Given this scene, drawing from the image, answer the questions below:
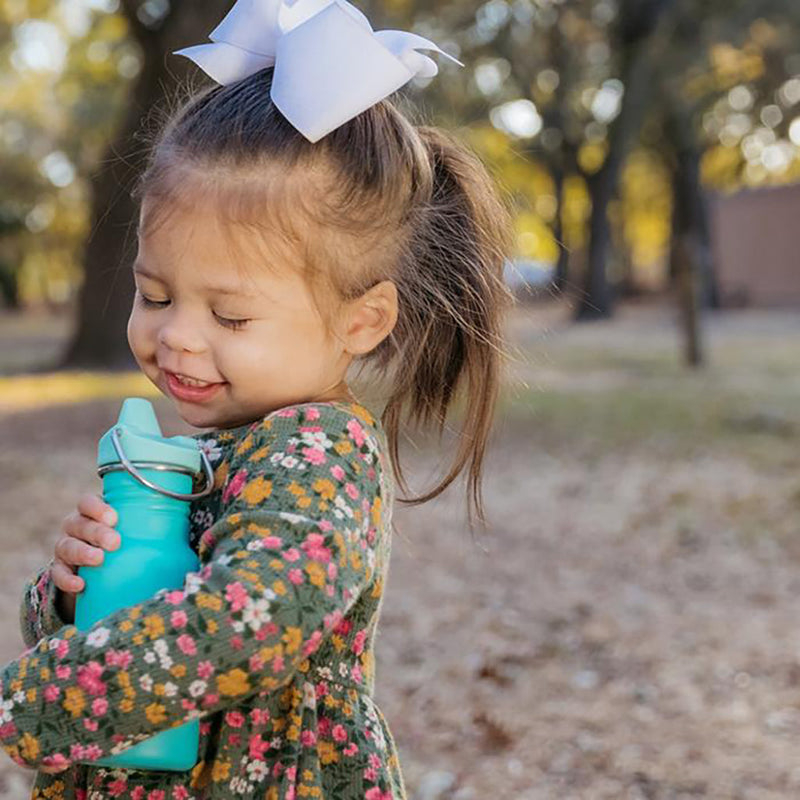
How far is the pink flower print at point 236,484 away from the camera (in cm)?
130

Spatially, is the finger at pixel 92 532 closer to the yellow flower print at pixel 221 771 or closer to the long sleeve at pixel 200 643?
the long sleeve at pixel 200 643

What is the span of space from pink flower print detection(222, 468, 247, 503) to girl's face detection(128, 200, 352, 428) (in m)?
0.13

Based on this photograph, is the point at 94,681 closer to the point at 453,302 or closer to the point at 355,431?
the point at 355,431

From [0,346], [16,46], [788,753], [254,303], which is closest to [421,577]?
[788,753]

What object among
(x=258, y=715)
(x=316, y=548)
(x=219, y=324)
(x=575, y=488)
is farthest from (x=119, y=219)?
(x=316, y=548)

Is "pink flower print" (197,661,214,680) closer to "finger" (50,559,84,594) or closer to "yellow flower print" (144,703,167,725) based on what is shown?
"yellow flower print" (144,703,167,725)

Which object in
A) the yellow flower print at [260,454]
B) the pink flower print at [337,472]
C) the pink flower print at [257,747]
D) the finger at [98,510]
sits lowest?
the pink flower print at [257,747]

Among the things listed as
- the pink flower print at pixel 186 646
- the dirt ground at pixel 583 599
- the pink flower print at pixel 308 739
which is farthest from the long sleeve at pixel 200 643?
the dirt ground at pixel 583 599

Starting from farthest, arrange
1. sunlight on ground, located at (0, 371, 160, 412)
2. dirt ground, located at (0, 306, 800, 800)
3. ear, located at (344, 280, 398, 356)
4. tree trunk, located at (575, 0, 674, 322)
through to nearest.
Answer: tree trunk, located at (575, 0, 674, 322) → sunlight on ground, located at (0, 371, 160, 412) → dirt ground, located at (0, 306, 800, 800) → ear, located at (344, 280, 398, 356)

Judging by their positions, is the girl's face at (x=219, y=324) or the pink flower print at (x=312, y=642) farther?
the girl's face at (x=219, y=324)

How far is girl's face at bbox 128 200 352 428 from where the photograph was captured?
53.7 inches

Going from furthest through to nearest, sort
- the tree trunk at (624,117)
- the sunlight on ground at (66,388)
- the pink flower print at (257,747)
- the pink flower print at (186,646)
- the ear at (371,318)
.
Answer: the tree trunk at (624,117) → the sunlight on ground at (66,388) → the ear at (371,318) → the pink flower print at (257,747) → the pink flower print at (186,646)

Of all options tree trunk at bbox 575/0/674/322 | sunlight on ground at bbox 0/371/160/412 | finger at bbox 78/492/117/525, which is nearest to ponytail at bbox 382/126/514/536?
finger at bbox 78/492/117/525

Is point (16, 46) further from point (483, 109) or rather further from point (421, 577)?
point (421, 577)
